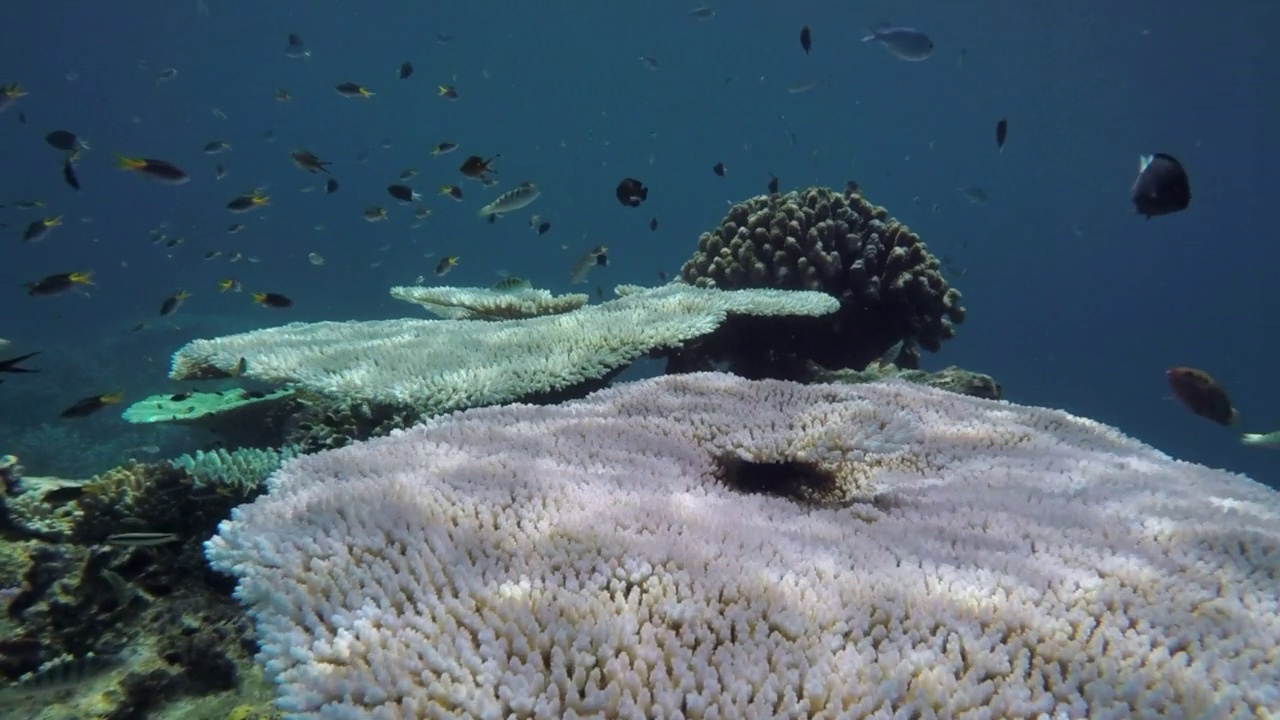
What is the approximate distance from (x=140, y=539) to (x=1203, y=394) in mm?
7879

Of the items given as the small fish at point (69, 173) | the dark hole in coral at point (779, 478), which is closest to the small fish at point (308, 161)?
the small fish at point (69, 173)

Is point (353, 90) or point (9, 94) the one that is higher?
point (353, 90)

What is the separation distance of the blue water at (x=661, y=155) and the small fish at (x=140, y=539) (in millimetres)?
16030

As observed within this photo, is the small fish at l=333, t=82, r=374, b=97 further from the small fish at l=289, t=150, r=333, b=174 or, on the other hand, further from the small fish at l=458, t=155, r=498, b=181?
the small fish at l=458, t=155, r=498, b=181

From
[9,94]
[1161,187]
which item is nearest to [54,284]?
[9,94]

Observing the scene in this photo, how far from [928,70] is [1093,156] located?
23040mm

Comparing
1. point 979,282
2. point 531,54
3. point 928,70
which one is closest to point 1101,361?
point 979,282

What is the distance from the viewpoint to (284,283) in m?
57.0

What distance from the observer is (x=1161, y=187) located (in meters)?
5.24

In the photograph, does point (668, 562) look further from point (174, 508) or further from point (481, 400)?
point (174, 508)

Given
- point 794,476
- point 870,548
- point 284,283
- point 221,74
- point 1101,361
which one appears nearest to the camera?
point 870,548

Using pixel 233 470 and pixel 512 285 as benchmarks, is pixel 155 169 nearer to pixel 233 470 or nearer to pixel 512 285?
pixel 512 285

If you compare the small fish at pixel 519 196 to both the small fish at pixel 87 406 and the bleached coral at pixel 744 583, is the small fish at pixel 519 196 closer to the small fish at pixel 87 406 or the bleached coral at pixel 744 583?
the small fish at pixel 87 406

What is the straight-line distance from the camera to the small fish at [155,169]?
7367mm
